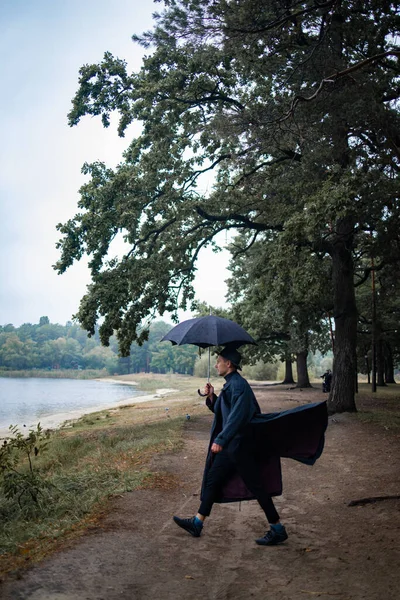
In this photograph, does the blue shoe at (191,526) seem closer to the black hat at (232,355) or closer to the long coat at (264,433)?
the long coat at (264,433)

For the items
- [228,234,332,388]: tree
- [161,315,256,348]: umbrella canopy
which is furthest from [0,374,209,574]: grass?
[228,234,332,388]: tree

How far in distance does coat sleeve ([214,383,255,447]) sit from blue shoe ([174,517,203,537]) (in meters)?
1.03

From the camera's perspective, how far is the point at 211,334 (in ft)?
19.4

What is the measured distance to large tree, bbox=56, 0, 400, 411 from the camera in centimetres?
1288

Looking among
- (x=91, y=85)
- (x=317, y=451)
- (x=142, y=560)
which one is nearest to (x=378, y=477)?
(x=317, y=451)

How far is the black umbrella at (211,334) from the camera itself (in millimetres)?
5836

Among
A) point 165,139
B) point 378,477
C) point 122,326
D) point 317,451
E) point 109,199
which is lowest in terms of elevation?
point 378,477

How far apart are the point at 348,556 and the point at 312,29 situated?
13.0 metres

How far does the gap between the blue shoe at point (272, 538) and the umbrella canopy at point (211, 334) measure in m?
1.97

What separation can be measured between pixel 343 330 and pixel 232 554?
12605 millimetres

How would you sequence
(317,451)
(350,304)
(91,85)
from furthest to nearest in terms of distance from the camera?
(350,304), (91,85), (317,451)

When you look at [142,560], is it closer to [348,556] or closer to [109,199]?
[348,556]

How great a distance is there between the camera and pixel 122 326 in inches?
657

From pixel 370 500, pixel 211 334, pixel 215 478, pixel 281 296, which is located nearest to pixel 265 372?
pixel 281 296
